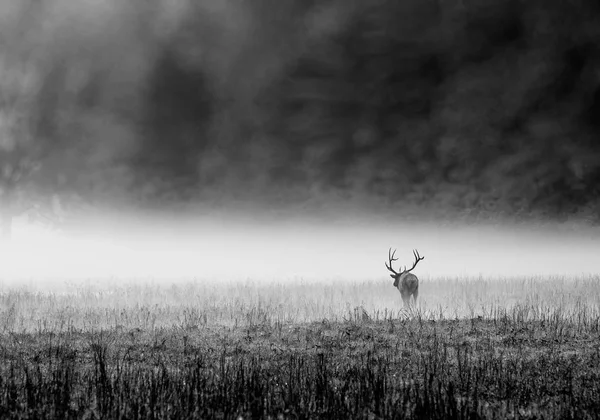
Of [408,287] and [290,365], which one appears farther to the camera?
[408,287]

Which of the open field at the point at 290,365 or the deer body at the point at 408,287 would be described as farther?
the deer body at the point at 408,287

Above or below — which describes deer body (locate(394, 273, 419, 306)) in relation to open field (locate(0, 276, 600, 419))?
above

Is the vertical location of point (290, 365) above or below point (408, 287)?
below

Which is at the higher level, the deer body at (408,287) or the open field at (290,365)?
the deer body at (408,287)

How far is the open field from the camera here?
988cm

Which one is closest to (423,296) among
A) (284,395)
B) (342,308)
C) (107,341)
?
(342,308)

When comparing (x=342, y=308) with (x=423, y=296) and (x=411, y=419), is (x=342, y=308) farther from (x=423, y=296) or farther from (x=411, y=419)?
(x=411, y=419)

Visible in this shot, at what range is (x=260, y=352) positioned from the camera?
641 inches

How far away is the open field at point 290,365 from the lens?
389 inches

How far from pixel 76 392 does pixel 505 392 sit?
8.52m

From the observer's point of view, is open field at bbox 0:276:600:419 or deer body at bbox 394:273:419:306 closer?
open field at bbox 0:276:600:419

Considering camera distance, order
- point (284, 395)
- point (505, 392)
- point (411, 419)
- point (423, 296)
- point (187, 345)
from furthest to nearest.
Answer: point (423, 296), point (187, 345), point (505, 392), point (284, 395), point (411, 419)

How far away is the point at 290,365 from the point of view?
12422 mm

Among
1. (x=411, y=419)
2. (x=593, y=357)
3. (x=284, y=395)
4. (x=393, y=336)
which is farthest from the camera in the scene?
(x=393, y=336)
